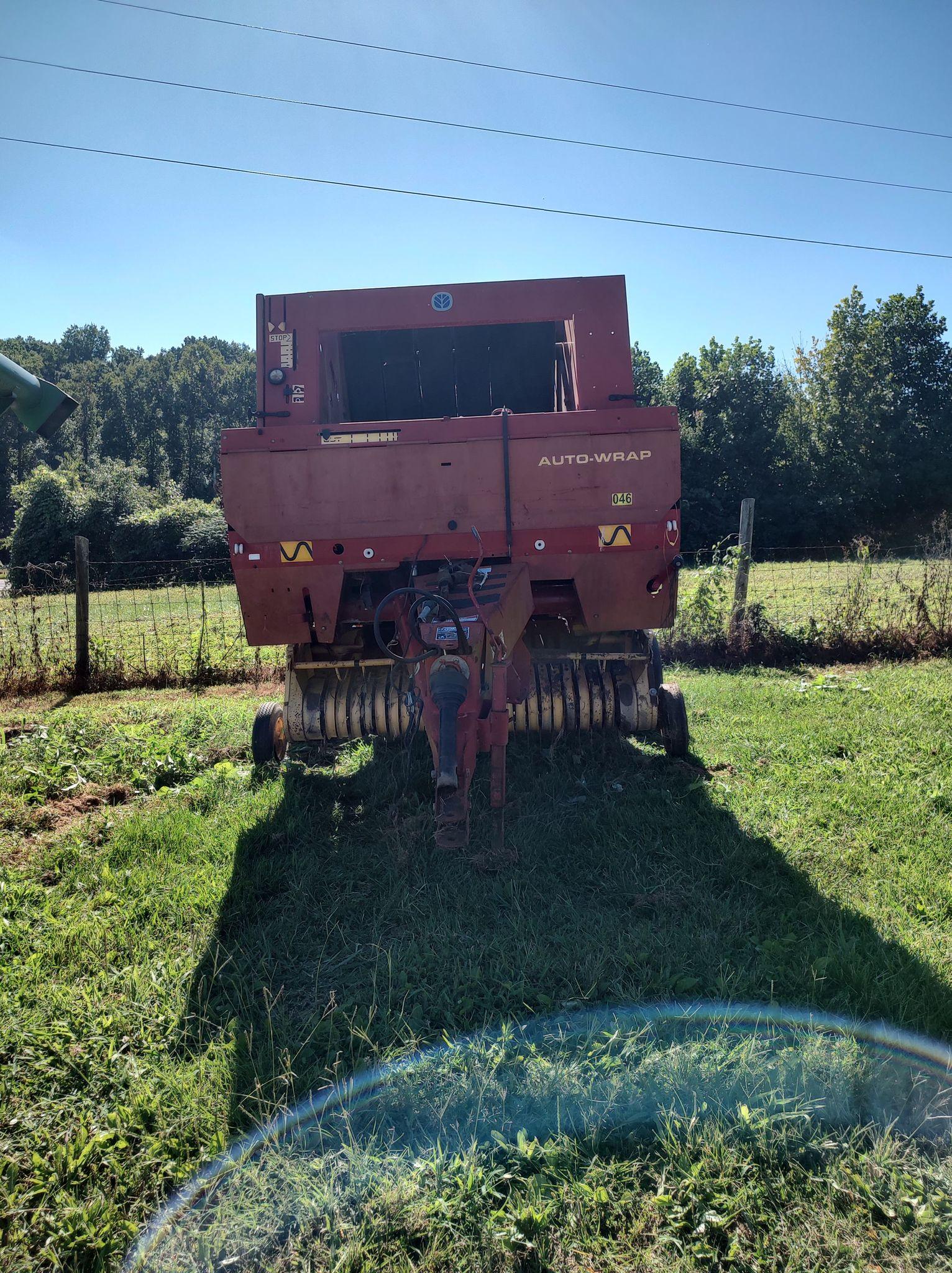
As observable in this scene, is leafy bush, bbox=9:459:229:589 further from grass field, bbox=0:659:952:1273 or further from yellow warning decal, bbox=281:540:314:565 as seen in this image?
grass field, bbox=0:659:952:1273

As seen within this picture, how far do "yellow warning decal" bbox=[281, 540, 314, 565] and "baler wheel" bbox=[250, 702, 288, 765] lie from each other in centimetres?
131

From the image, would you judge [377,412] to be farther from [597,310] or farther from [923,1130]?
[923,1130]

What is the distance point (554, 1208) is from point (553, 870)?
1.85 metres

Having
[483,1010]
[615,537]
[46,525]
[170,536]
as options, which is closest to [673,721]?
[615,537]

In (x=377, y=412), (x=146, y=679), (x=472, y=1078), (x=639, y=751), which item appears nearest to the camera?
(x=472, y=1078)

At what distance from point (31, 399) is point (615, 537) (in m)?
3.14

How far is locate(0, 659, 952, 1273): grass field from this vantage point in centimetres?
192

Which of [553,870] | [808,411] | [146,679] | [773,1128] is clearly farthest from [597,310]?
[808,411]

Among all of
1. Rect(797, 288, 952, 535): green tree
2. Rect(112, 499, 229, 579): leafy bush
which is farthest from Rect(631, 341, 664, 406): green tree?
Rect(112, 499, 229, 579): leafy bush

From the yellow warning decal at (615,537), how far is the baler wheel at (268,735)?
2522mm

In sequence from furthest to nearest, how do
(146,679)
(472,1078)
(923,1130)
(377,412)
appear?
(146,679)
(377,412)
(472,1078)
(923,1130)

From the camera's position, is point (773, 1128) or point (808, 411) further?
point (808, 411)

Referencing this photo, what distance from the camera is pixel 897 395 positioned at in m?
35.8

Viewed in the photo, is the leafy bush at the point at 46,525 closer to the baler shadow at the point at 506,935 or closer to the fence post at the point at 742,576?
the fence post at the point at 742,576
